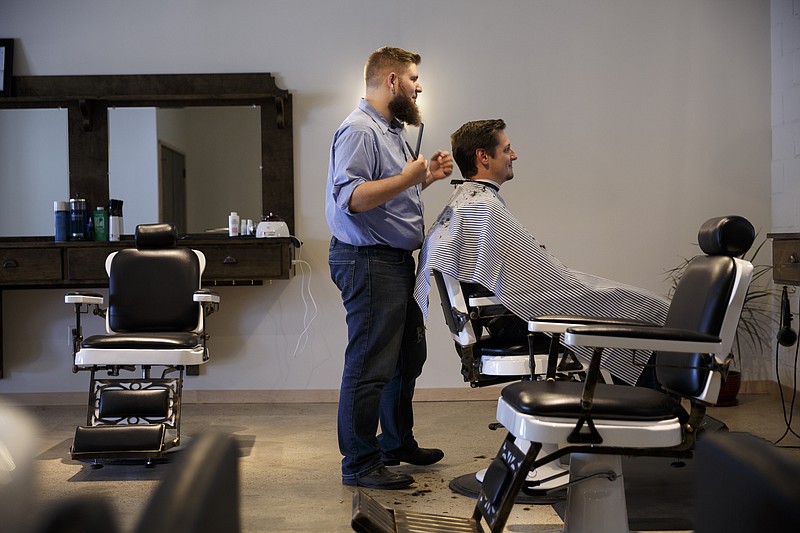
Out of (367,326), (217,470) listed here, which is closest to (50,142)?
(367,326)

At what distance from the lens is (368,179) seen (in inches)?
112

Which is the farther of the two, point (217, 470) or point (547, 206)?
point (547, 206)

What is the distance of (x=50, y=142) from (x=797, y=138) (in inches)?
166

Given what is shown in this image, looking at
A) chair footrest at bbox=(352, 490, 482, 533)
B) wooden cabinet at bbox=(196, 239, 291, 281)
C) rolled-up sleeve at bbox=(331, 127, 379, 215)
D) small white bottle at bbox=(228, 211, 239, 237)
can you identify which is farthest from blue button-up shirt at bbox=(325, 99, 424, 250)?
small white bottle at bbox=(228, 211, 239, 237)

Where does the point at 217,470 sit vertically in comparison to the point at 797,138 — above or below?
below

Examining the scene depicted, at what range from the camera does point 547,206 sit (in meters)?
4.86

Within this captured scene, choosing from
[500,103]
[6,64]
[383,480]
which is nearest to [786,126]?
[500,103]

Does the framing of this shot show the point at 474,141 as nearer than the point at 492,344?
No

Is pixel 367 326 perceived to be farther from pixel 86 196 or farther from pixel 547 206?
pixel 86 196

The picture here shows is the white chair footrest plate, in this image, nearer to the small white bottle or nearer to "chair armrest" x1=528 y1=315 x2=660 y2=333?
the small white bottle

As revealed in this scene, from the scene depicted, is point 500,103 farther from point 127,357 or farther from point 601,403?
point 601,403

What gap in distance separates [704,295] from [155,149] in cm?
357

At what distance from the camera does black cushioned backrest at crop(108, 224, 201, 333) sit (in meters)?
3.91

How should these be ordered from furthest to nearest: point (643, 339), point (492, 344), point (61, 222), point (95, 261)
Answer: point (61, 222), point (95, 261), point (492, 344), point (643, 339)
